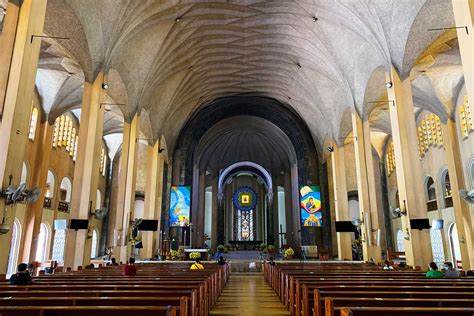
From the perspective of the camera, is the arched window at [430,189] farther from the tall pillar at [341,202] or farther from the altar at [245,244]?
Answer: the altar at [245,244]

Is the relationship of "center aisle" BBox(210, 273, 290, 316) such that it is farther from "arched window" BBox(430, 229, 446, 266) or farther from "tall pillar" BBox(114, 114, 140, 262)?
"arched window" BBox(430, 229, 446, 266)

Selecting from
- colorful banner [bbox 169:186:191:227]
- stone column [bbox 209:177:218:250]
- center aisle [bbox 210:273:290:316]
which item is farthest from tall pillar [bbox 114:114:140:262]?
stone column [bbox 209:177:218:250]

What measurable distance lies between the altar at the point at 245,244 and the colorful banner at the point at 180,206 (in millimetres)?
18885

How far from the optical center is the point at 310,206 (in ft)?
64.6

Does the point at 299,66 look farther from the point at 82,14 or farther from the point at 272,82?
the point at 82,14

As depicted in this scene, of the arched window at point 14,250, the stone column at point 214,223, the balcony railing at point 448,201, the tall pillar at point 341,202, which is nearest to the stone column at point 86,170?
the arched window at point 14,250

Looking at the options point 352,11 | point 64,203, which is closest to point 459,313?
point 352,11

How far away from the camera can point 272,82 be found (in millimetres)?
21562

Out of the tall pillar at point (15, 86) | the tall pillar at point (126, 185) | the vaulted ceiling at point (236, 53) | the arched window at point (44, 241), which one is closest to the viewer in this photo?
the tall pillar at point (15, 86)

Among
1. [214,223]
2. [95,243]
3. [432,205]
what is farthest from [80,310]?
[214,223]

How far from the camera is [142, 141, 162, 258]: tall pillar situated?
17859 mm

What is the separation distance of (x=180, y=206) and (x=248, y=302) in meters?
13.0

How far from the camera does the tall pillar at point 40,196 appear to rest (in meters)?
15.4

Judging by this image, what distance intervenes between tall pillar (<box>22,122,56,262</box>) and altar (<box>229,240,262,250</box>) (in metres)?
24.4
